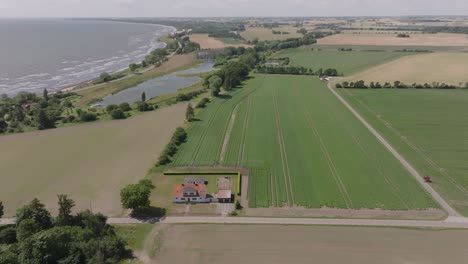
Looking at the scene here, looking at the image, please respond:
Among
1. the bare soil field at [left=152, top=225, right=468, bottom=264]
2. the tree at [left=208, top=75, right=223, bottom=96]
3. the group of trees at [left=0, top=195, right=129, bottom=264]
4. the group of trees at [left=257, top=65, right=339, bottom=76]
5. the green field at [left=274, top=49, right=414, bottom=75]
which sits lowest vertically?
the bare soil field at [left=152, top=225, right=468, bottom=264]

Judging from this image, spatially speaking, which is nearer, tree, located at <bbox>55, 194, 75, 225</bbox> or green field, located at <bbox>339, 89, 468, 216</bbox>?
tree, located at <bbox>55, 194, 75, 225</bbox>

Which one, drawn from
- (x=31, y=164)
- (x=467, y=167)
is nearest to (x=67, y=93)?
(x=31, y=164)

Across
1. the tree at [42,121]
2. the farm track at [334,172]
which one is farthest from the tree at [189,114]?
the tree at [42,121]

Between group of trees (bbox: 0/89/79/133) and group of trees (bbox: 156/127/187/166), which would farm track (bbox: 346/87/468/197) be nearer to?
group of trees (bbox: 156/127/187/166)

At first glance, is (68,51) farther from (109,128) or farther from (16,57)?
(109,128)

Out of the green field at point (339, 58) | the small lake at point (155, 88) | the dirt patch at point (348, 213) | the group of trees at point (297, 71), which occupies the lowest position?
the dirt patch at point (348, 213)

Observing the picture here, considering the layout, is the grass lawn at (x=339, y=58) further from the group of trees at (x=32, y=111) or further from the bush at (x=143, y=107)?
the group of trees at (x=32, y=111)

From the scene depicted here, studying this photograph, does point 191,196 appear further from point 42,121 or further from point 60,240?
point 42,121

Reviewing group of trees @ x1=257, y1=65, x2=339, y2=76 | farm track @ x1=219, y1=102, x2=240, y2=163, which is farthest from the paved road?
group of trees @ x1=257, y1=65, x2=339, y2=76
